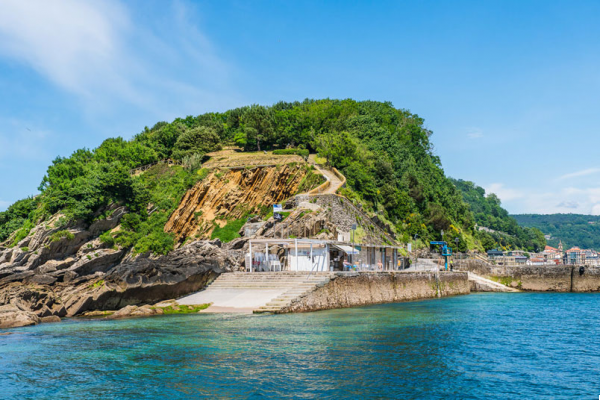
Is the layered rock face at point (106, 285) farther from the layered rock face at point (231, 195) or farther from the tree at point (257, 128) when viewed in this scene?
the tree at point (257, 128)

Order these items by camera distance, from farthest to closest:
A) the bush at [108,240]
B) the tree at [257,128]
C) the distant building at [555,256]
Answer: the tree at [257,128]
the distant building at [555,256]
the bush at [108,240]

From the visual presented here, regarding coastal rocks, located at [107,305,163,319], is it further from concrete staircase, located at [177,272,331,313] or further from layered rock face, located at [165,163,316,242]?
layered rock face, located at [165,163,316,242]

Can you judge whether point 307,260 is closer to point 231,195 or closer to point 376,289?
point 376,289

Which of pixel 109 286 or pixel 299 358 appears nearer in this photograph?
pixel 299 358

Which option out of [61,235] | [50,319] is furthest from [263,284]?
[61,235]

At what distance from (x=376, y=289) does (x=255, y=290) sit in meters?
9.58

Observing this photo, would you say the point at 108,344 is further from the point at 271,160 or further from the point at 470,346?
the point at 271,160

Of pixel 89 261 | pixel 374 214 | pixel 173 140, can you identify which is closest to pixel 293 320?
pixel 89 261

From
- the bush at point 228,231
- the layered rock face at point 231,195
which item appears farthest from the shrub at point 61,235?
the bush at point 228,231

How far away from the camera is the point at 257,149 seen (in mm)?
81062

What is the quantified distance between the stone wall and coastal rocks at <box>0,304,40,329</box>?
13.0m

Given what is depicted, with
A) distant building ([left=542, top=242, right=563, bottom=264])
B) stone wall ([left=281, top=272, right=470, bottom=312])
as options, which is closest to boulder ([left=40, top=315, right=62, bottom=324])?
stone wall ([left=281, top=272, right=470, bottom=312])

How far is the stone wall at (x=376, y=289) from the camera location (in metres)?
A: 31.3

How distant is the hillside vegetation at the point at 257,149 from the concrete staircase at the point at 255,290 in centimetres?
2023
